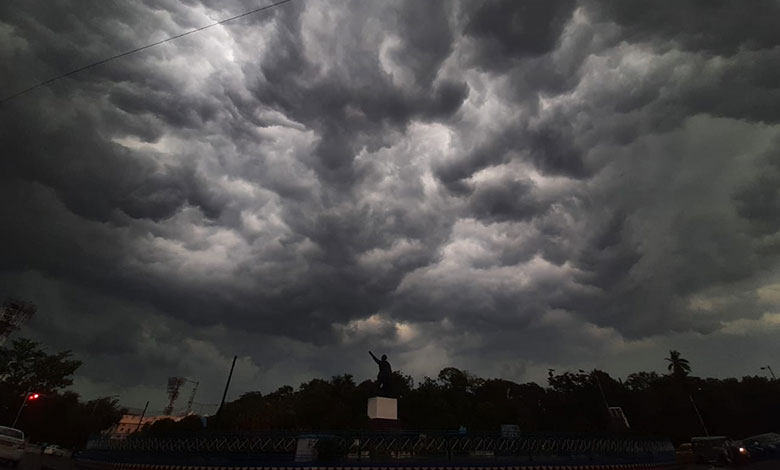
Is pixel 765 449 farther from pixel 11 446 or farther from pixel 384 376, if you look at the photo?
pixel 11 446

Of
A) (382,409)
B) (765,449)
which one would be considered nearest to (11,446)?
(382,409)

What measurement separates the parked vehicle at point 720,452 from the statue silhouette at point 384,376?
53.9 ft

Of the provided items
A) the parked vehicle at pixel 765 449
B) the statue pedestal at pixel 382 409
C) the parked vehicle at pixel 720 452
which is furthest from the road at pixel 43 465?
the parked vehicle at pixel 765 449

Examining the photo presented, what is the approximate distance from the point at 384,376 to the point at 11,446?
15.5 metres

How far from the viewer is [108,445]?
1931 centimetres

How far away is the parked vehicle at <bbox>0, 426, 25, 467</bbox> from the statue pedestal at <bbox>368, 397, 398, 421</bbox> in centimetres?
1439

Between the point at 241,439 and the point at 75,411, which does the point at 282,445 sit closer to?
the point at 241,439

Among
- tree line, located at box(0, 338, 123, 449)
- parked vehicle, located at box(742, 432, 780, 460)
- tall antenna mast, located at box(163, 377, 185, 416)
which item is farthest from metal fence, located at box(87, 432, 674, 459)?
tall antenna mast, located at box(163, 377, 185, 416)

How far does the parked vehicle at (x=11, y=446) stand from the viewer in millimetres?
15688

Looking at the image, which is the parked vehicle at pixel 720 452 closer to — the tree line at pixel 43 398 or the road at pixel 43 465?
the road at pixel 43 465

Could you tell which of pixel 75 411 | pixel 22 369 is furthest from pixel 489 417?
pixel 22 369

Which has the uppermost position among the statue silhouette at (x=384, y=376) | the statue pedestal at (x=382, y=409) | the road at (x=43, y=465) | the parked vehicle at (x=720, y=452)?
the statue silhouette at (x=384, y=376)

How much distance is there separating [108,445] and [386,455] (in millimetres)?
15960

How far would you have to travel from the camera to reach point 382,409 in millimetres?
17766
